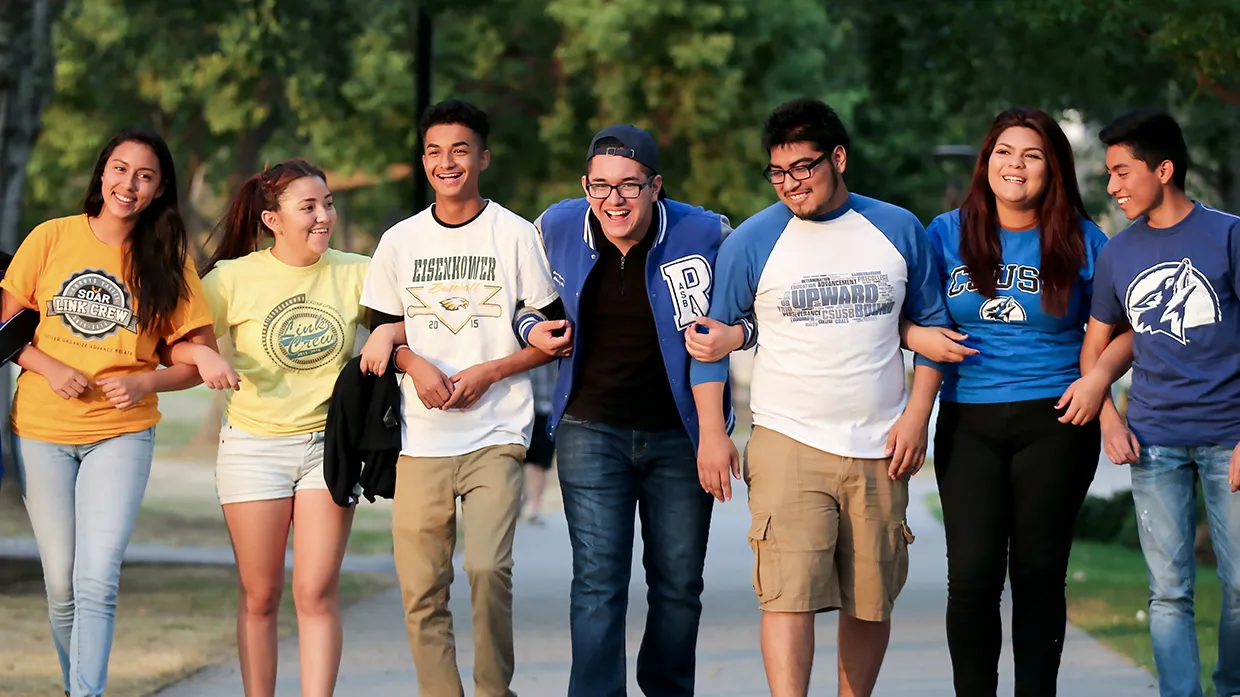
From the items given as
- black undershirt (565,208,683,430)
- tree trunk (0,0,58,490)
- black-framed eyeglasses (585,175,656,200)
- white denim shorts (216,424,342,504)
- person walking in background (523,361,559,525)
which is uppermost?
tree trunk (0,0,58,490)

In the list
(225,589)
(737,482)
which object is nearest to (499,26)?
(737,482)

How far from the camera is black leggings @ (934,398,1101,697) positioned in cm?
600

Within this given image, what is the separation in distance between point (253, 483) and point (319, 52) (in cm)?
970

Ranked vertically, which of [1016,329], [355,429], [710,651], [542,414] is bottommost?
[710,651]

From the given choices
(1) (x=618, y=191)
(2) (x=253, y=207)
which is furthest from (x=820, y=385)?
(2) (x=253, y=207)

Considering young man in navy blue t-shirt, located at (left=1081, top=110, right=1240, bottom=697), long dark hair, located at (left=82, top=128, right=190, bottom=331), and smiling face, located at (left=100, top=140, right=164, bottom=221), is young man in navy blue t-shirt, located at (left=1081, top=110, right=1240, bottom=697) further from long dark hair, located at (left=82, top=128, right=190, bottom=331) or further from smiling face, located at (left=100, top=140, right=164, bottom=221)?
smiling face, located at (left=100, top=140, right=164, bottom=221)

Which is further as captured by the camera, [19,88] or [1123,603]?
[19,88]

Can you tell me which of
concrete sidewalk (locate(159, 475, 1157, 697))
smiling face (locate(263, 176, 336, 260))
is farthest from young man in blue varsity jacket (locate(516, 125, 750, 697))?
concrete sidewalk (locate(159, 475, 1157, 697))

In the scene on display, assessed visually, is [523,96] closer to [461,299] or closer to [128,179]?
[128,179]

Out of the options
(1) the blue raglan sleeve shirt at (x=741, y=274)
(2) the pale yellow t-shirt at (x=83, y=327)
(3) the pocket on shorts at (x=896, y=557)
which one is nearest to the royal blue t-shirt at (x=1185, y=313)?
(3) the pocket on shorts at (x=896, y=557)

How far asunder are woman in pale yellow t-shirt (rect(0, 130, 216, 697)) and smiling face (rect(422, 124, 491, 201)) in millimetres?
934

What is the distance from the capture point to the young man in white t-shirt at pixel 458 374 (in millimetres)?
6211

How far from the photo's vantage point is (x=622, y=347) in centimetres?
628

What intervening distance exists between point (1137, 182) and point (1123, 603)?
6286 mm
